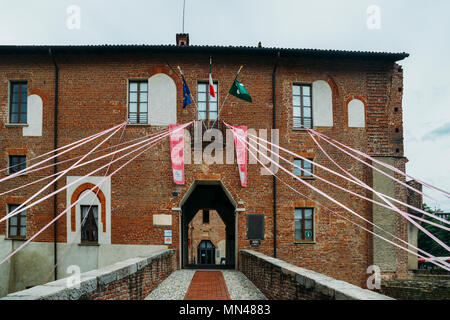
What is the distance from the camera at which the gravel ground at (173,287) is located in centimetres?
873

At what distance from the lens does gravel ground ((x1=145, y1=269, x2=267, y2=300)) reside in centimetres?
874

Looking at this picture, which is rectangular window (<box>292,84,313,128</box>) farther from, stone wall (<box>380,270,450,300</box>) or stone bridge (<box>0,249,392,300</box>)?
stone wall (<box>380,270,450,300</box>)

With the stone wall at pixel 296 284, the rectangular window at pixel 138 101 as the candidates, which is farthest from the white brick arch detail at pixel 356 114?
the rectangular window at pixel 138 101

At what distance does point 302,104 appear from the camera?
595 inches

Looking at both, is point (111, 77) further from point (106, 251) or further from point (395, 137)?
point (395, 137)

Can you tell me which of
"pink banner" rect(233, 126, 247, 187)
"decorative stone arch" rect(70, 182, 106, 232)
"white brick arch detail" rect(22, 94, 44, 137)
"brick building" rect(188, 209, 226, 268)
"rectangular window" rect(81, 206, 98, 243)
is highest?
"white brick arch detail" rect(22, 94, 44, 137)

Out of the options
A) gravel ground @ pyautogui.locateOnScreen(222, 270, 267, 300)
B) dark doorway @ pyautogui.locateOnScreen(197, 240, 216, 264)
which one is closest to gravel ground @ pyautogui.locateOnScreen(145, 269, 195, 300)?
gravel ground @ pyautogui.locateOnScreen(222, 270, 267, 300)

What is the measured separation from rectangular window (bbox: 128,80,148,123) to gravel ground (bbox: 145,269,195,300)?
6465mm

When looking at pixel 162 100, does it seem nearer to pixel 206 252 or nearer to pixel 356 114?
pixel 356 114

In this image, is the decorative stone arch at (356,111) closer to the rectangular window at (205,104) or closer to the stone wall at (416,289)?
the rectangular window at (205,104)

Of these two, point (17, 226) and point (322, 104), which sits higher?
point (322, 104)

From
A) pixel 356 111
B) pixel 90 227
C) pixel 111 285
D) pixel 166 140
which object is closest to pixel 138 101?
pixel 166 140

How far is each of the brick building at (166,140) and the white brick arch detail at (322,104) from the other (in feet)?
0.14

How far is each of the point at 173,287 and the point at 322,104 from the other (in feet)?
31.9
